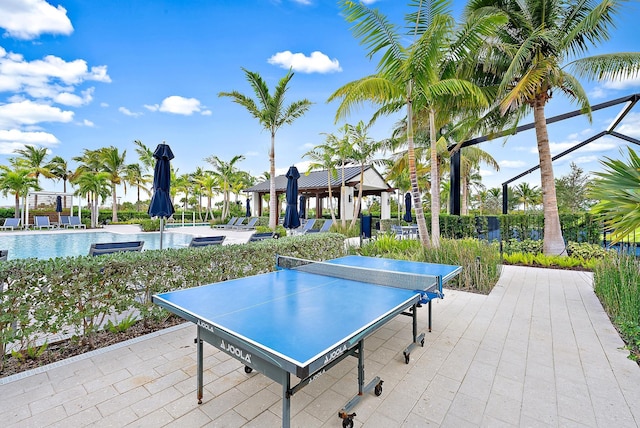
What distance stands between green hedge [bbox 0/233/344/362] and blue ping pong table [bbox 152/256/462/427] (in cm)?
137

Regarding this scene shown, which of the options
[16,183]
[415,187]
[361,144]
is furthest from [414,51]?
[16,183]

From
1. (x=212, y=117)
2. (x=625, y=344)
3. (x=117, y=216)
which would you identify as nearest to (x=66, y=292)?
(x=625, y=344)

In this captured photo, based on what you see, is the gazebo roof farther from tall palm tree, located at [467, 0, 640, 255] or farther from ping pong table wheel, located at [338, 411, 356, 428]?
ping pong table wheel, located at [338, 411, 356, 428]

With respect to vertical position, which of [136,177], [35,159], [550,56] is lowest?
[136,177]

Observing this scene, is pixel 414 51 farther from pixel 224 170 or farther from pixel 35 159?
pixel 35 159

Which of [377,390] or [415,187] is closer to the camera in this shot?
[377,390]

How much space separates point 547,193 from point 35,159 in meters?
39.8

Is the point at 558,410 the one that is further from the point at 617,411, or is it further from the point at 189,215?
the point at 189,215

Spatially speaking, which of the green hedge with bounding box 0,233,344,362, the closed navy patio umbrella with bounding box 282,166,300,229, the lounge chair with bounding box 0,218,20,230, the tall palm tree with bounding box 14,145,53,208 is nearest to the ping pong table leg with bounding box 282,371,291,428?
the green hedge with bounding box 0,233,344,362

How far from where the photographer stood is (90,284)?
3.21 metres

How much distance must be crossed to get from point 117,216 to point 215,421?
111 feet

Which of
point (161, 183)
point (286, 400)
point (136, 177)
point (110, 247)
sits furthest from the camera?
point (136, 177)

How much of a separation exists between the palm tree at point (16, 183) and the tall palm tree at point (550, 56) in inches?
1226

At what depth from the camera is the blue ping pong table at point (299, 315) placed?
1.54m
